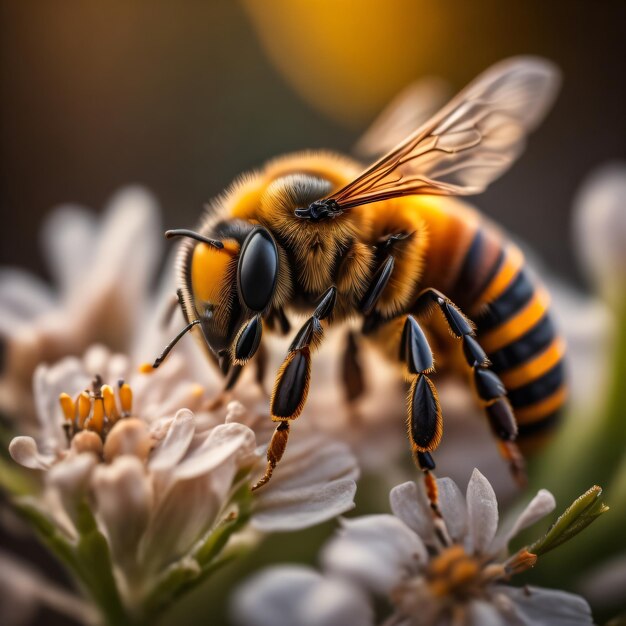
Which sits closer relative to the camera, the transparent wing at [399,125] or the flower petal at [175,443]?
the flower petal at [175,443]

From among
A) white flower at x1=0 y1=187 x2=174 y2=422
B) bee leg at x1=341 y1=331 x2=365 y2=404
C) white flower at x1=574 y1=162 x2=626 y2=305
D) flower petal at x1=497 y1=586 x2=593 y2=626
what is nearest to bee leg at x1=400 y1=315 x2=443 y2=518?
flower petal at x1=497 y1=586 x2=593 y2=626

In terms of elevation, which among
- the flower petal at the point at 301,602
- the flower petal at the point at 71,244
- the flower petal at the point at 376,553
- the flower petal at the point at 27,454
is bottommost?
the flower petal at the point at 301,602

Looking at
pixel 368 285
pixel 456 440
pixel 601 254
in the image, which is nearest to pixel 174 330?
pixel 368 285

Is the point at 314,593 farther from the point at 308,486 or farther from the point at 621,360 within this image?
the point at 621,360

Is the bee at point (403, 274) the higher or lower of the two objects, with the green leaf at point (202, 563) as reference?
higher

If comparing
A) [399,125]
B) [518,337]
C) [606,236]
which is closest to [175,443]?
[518,337]

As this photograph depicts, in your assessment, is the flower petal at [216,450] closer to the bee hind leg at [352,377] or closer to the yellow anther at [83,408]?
the yellow anther at [83,408]

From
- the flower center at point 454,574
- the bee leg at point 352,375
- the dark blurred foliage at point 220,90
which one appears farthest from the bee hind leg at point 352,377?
the dark blurred foliage at point 220,90
